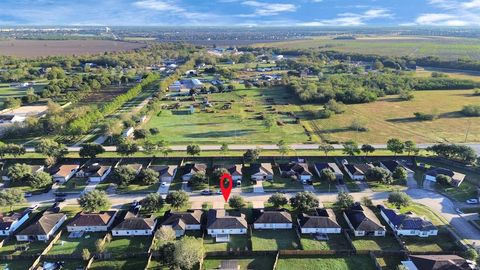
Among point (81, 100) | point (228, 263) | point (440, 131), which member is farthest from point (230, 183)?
point (81, 100)

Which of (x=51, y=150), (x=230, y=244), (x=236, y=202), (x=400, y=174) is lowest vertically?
(x=230, y=244)

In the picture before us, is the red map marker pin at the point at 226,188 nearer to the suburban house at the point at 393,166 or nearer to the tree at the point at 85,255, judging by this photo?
the tree at the point at 85,255

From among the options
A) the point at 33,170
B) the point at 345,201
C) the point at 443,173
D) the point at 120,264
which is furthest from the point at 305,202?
the point at 33,170

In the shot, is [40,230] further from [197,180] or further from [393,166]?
[393,166]

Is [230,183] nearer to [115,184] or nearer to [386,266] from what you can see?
[115,184]

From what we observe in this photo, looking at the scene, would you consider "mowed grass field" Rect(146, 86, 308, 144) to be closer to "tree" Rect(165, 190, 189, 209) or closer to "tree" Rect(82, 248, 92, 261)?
"tree" Rect(165, 190, 189, 209)

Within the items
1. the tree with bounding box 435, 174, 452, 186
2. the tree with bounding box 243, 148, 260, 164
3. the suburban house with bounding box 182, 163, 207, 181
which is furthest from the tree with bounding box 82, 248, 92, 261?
the tree with bounding box 435, 174, 452, 186
